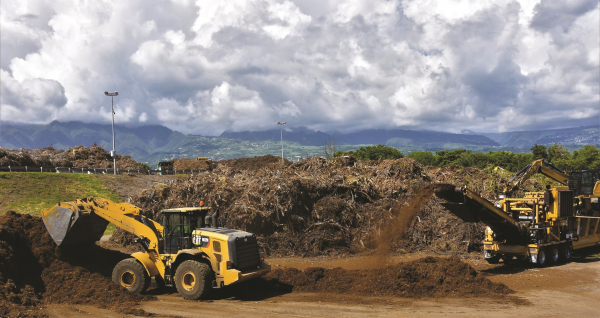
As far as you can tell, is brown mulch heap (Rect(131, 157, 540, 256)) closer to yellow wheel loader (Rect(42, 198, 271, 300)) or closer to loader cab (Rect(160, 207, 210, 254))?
Result: yellow wheel loader (Rect(42, 198, 271, 300))

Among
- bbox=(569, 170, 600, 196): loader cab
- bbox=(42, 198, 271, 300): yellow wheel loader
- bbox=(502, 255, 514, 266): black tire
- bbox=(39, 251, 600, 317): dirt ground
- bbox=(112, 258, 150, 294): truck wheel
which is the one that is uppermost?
bbox=(569, 170, 600, 196): loader cab

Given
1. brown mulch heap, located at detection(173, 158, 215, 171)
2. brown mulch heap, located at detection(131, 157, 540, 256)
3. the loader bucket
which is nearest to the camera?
the loader bucket

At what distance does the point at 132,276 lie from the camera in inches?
451

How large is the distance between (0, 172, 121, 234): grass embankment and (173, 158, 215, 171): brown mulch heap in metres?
22.0

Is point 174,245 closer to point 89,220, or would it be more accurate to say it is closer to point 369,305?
point 89,220

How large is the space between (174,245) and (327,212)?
27.7 feet

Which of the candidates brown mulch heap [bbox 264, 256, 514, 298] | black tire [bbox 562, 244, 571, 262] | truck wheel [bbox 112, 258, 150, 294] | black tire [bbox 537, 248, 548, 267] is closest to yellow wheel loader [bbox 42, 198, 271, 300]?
truck wheel [bbox 112, 258, 150, 294]

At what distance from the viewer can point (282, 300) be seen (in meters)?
10.8

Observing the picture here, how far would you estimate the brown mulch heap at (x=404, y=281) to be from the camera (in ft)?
36.2

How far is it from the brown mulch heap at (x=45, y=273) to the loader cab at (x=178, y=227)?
1454 millimetres

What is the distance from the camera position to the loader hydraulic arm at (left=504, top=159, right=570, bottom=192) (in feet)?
53.3

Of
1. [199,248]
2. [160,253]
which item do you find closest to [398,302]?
[199,248]

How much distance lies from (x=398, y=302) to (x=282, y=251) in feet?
26.9

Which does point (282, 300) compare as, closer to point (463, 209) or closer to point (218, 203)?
point (463, 209)
